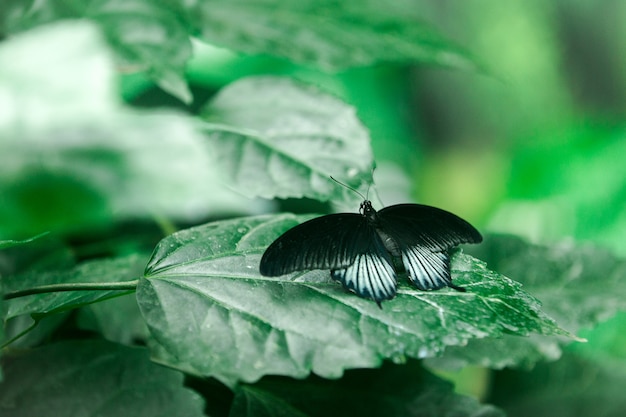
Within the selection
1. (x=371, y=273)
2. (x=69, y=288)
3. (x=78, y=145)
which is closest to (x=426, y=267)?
(x=371, y=273)

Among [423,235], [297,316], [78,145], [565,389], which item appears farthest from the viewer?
[565,389]

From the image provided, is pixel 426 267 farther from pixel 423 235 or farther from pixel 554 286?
pixel 554 286

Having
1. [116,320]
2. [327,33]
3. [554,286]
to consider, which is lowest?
[116,320]

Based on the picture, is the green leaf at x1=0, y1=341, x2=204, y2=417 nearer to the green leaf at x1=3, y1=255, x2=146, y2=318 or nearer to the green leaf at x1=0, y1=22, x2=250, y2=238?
the green leaf at x1=3, y1=255, x2=146, y2=318

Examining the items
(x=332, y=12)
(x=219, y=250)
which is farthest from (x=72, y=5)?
(x=219, y=250)

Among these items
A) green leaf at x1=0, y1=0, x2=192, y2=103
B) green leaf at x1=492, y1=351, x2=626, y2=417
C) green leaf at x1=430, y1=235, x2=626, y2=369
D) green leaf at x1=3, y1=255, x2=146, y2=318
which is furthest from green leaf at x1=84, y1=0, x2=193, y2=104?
green leaf at x1=492, y1=351, x2=626, y2=417

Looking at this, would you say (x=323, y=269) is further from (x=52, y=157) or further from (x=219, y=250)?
(x=52, y=157)

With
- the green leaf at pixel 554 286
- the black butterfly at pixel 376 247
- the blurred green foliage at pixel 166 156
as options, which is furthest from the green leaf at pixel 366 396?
the blurred green foliage at pixel 166 156
